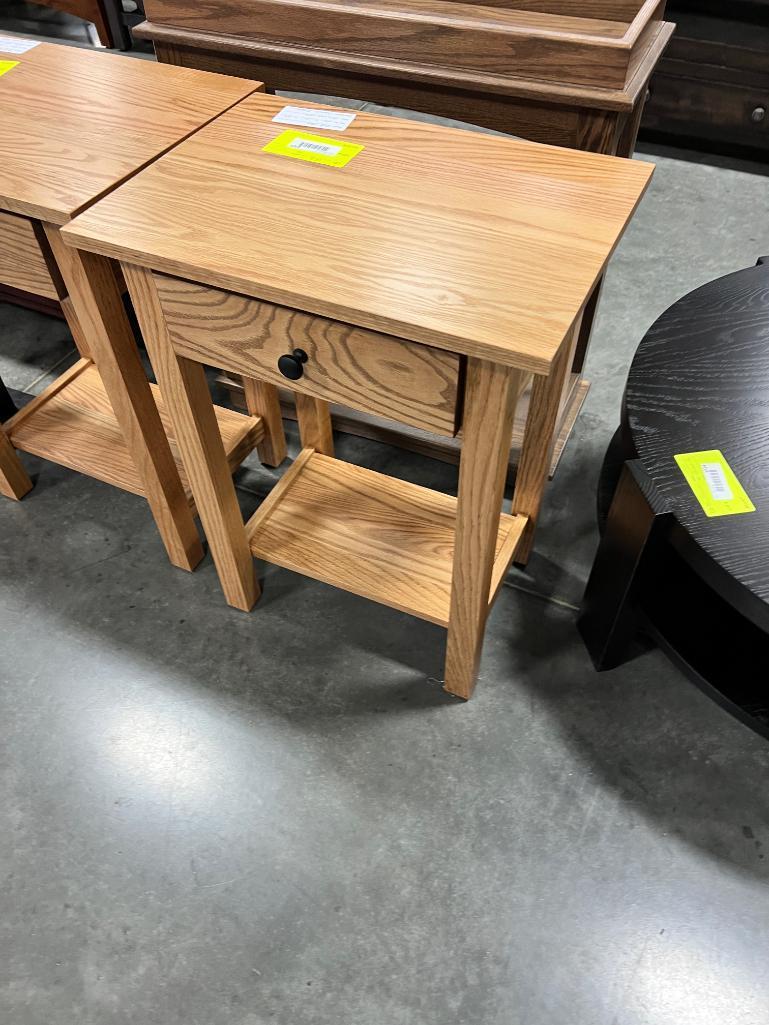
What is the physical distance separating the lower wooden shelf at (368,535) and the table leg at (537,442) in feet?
0.14

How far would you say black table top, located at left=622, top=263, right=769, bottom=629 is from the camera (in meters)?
1.02

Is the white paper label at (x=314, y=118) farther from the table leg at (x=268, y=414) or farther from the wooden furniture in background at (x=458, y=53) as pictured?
the table leg at (x=268, y=414)

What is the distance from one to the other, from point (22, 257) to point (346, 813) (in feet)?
3.32

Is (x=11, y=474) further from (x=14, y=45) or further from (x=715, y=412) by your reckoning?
(x=715, y=412)

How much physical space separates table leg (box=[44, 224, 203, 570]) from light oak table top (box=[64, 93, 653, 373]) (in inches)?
4.3

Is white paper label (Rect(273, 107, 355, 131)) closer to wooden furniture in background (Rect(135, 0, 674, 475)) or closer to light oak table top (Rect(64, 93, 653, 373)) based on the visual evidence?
light oak table top (Rect(64, 93, 653, 373))

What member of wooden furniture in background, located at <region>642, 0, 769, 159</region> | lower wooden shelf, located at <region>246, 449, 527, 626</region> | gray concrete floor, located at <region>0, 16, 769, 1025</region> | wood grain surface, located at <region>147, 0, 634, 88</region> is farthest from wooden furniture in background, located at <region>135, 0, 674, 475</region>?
wooden furniture in background, located at <region>642, 0, 769, 159</region>

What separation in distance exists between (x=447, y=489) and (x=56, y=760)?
950 mm

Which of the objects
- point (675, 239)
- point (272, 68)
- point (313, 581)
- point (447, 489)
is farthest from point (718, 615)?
point (675, 239)

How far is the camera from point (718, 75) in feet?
8.38

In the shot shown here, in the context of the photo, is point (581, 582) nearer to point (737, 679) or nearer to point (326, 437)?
point (737, 679)

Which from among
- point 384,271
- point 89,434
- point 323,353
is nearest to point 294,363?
point 323,353

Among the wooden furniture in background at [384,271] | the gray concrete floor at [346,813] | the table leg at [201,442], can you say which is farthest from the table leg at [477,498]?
the table leg at [201,442]

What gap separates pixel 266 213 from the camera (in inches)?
39.0
